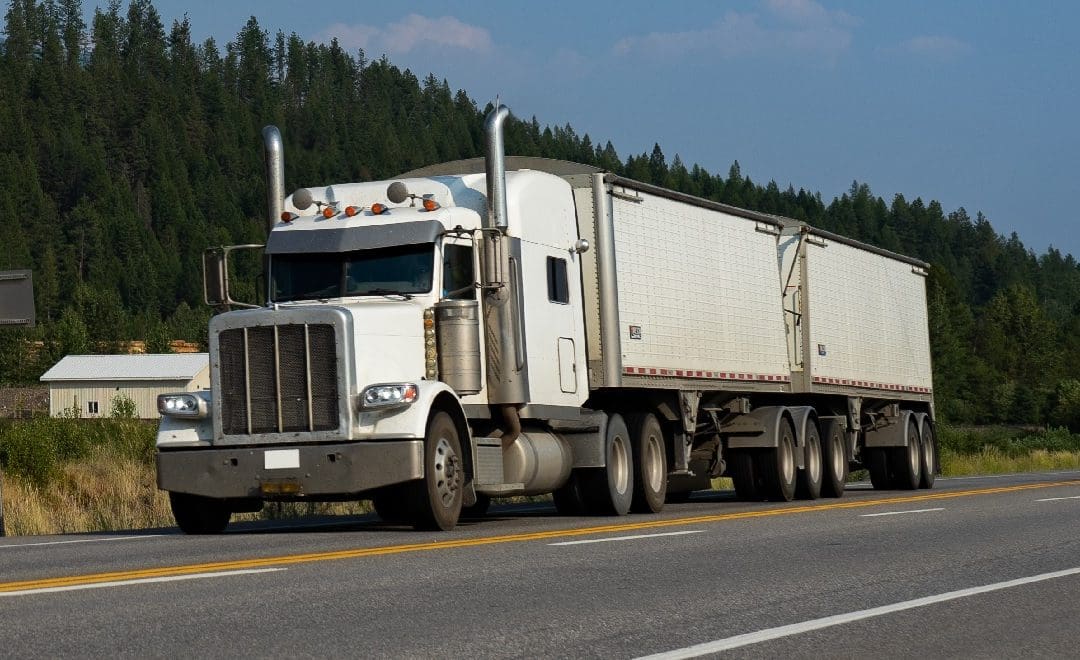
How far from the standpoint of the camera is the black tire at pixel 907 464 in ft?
95.2

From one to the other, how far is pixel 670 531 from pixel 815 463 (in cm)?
1000

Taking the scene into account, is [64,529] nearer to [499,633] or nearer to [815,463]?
[815,463]

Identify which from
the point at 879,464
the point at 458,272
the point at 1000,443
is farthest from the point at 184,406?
the point at 1000,443

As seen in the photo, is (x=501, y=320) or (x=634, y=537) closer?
(x=634, y=537)

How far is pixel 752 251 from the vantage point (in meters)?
23.7

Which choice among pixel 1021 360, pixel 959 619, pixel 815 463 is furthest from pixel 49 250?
pixel 959 619

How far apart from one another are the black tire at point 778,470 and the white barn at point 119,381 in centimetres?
9664

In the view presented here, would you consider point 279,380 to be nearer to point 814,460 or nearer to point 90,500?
point 90,500

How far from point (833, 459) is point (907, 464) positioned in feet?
14.6

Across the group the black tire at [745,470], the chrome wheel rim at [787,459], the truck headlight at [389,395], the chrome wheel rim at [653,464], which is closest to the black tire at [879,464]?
the chrome wheel rim at [787,459]

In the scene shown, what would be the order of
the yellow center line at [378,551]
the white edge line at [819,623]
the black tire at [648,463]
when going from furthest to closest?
the black tire at [648,463] < the yellow center line at [378,551] < the white edge line at [819,623]

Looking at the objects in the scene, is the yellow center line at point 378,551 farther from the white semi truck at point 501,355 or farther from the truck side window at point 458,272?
the truck side window at point 458,272

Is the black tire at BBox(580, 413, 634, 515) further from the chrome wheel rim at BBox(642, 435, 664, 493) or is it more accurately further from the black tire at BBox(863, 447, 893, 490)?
the black tire at BBox(863, 447, 893, 490)

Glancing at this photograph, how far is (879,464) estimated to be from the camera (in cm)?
2920
